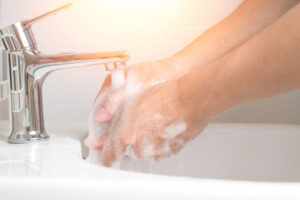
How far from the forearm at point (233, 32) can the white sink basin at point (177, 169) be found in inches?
5.2

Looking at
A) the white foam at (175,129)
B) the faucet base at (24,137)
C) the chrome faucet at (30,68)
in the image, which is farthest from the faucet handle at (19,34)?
the white foam at (175,129)

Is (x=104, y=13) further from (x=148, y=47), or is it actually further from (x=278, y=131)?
(x=278, y=131)

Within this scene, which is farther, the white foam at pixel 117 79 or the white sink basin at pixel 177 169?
the white foam at pixel 117 79

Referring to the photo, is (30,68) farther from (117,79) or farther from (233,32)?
(233,32)

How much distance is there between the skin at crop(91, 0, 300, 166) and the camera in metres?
0.55

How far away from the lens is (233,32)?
2.53ft

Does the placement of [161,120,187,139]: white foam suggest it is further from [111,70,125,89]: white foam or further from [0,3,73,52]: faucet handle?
[0,3,73,52]: faucet handle

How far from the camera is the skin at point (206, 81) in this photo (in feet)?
1.82

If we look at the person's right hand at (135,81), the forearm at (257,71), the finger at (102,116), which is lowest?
the finger at (102,116)

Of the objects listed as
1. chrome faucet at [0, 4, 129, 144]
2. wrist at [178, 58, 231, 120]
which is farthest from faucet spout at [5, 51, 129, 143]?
wrist at [178, 58, 231, 120]

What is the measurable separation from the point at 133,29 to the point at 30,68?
30 centimetres

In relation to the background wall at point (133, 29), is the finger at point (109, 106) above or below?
below

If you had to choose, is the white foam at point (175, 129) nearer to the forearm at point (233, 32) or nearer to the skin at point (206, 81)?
the skin at point (206, 81)

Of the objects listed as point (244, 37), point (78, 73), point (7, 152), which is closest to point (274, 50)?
point (244, 37)
